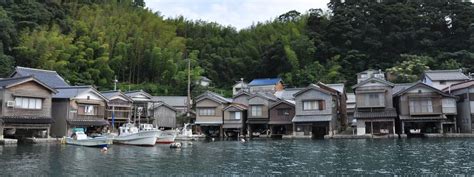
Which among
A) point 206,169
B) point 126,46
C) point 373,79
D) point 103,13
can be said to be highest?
point 103,13

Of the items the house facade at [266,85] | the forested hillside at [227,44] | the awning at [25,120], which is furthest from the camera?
the house facade at [266,85]

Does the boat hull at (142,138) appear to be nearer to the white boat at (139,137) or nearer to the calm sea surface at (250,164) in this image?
the white boat at (139,137)

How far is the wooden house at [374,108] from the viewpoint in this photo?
38.5 metres

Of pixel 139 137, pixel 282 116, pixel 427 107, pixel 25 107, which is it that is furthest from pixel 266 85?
pixel 25 107

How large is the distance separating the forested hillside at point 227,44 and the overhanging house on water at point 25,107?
1296 centimetres

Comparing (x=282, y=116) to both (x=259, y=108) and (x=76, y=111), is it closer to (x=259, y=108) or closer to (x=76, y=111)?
(x=259, y=108)

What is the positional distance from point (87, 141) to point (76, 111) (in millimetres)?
7162

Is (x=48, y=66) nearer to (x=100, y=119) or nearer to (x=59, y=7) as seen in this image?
(x=100, y=119)

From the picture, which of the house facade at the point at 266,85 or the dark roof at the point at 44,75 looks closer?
the dark roof at the point at 44,75

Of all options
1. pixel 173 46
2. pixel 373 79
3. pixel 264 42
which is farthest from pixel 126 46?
pixel 373 79

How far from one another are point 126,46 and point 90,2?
44.8 ft

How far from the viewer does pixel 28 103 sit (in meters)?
33.0

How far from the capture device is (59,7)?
5772 centimetres

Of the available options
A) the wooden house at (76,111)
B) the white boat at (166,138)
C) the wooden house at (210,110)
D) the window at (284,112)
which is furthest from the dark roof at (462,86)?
the wooden house at (76,111)
